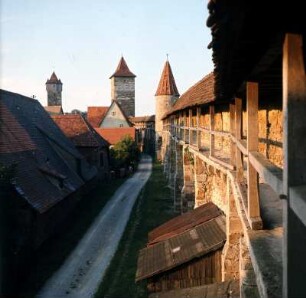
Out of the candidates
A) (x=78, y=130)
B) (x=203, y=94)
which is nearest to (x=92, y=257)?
(x=203, y=94)

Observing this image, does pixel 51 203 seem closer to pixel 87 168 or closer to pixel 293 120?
pixel 87 168

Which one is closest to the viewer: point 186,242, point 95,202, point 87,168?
point 186,242

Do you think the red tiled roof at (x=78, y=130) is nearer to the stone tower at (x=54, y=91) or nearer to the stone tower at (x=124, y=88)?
the stone tower at (x=124, y=88)

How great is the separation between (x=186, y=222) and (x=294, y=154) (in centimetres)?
1121

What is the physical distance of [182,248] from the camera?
11.3 m

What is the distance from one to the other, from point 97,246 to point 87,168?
11678mm

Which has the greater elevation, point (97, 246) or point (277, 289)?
point (277, 289)

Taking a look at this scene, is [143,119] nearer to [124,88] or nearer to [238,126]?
[124,88]

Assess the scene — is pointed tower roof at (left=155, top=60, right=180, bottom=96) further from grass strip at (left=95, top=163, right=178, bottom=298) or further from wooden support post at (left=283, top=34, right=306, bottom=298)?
wooden support post at (left=283, top=34, right=306, bottom=298)

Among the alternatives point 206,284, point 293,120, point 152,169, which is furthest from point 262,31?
point 152,169

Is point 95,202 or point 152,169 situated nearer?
point 95,202

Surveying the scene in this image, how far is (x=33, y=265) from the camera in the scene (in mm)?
14203

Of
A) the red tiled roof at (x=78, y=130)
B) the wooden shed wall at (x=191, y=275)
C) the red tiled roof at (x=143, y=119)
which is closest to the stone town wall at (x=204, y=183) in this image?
the wooden shed wall at (x=191, y=275)

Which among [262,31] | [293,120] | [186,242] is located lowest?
[186,242]
